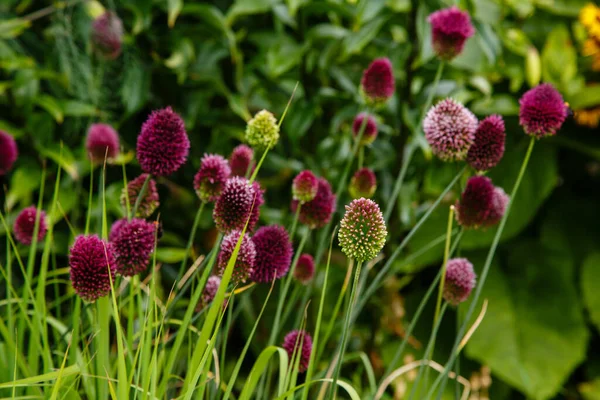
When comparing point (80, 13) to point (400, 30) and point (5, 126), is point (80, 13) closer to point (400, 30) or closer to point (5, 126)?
point (5, 126)

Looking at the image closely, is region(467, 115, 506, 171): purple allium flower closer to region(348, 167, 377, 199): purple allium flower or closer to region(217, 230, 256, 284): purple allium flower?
region(348, 167, 377, 199): purple allium flower

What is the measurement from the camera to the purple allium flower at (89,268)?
627mm

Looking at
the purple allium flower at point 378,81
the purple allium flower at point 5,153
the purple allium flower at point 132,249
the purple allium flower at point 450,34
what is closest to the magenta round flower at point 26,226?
the purple allium flower at point 5,153

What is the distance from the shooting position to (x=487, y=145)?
74cm

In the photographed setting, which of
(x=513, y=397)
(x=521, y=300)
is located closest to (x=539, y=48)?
(x=521, y=300)

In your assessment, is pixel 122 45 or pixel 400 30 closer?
pixel 122 45

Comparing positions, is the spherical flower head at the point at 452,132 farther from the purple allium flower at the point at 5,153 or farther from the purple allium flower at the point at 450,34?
the purple allium flower at the point at 5,153

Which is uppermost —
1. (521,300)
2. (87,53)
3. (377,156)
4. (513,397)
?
(87,53)

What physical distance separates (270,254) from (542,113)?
14.5 inches

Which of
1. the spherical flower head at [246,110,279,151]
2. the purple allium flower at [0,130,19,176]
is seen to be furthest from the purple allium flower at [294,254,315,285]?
the purple allium flower at [0,130,19,176]

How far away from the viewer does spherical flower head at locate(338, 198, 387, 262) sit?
22.0 inches

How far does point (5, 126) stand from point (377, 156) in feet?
2.62

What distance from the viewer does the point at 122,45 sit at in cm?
135

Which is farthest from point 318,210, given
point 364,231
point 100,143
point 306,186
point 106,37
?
point 106,37
